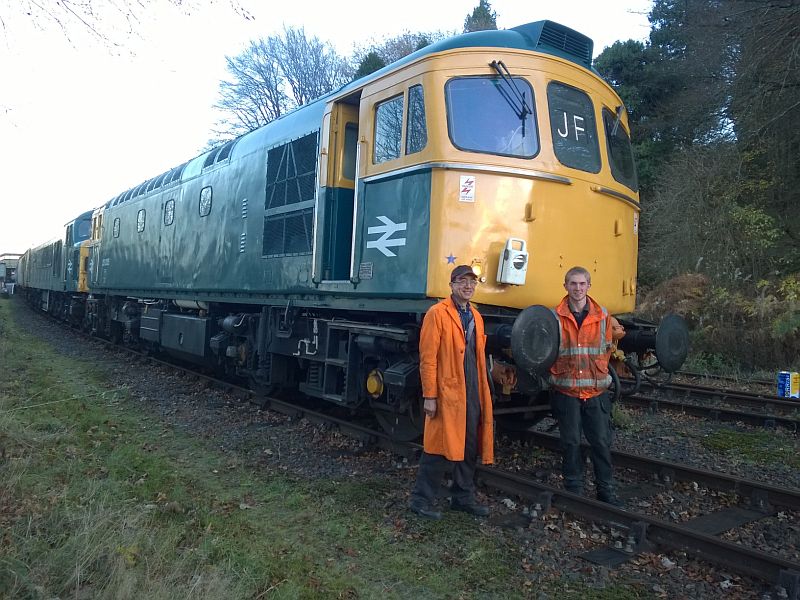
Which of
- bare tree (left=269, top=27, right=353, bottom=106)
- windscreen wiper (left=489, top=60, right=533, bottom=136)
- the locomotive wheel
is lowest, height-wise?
the locomotive wheel

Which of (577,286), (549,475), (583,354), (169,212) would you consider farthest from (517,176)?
(169,212)

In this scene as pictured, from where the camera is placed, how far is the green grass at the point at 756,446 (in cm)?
660

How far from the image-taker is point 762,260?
615 inches

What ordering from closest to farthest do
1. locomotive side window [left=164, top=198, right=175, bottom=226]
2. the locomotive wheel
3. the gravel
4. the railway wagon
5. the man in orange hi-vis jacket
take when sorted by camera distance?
1. the gravel
2. the man in orange hi-vis jacket
3. the locomotive wheel
4. locomotive side window [left=164, top=198, right=175, bottom=226]
5. the railway wagon

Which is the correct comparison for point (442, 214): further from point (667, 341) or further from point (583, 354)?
point (667, 341)

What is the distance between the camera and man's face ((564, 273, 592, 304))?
486 cm

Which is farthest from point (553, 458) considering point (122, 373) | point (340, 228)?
point (122, 373)

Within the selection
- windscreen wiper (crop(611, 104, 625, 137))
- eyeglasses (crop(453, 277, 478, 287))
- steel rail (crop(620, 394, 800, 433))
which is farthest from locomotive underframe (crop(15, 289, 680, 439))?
steel rail (crop(620, 394, 800, 433))

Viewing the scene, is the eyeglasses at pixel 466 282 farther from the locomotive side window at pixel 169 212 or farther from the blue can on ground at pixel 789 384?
the locomotive side window at pixel 169 212

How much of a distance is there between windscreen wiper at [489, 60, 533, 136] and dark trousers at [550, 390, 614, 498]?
2276 mm

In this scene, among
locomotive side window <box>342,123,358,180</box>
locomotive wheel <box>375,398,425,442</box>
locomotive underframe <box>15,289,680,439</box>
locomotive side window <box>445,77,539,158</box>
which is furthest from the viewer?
locomotive side window <box>342,123,358,180</box>

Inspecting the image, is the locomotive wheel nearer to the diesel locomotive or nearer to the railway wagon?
the diesel locomotive

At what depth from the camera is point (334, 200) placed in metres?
6.65

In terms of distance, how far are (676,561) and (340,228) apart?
14.0 ft
